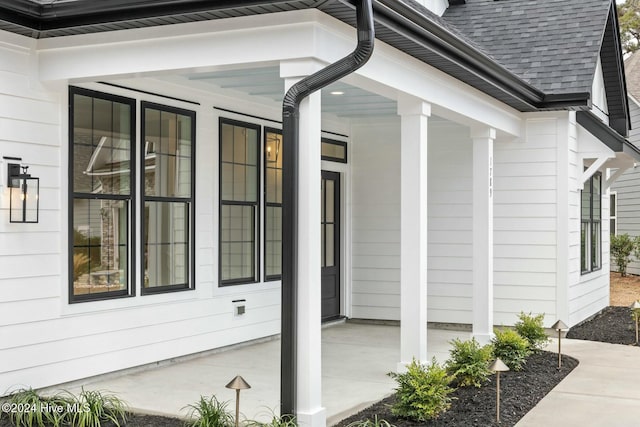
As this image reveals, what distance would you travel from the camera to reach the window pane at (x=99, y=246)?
6926 mm

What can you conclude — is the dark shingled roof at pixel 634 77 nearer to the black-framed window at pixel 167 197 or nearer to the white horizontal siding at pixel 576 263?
the white horizontal siding at pixel 576 263

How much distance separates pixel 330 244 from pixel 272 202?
6.25 ft

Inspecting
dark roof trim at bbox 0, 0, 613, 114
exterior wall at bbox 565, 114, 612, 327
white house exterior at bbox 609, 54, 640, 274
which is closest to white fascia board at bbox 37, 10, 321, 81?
dark roof trim at bbox 0, 0, 613, 114

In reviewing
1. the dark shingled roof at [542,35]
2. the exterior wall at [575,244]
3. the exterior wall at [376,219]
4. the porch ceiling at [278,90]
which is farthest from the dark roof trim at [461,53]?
the exterior wall at [376,219]

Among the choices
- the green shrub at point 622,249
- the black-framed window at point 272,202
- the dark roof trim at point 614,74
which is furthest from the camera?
the green shrub at point 622,249

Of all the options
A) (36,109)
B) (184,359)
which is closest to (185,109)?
(36,109)

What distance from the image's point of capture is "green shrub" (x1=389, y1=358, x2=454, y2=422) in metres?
5.78

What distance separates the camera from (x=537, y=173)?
10625 millimetres

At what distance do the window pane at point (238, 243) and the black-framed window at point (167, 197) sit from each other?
618 mm

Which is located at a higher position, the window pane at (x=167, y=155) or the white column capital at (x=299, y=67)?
the white column capital at (x=299, y=67)

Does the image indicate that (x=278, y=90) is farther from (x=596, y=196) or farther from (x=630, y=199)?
(x=630, y=199)

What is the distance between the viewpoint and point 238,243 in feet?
29.7

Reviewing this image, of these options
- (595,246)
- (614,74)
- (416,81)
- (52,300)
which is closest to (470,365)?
(416,81)

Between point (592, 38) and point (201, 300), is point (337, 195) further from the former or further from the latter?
point (592, 38)
